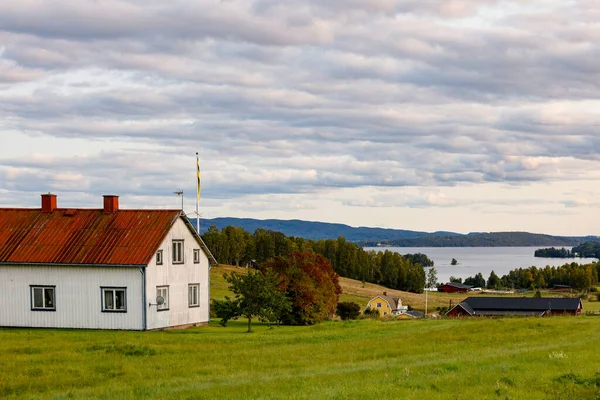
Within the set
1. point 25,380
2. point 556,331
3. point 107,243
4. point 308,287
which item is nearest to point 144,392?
point 25,380

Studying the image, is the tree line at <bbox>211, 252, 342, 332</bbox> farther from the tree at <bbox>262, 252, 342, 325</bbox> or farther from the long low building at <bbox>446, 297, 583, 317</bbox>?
the long low building at <bbox>446, 297, 583, 317</bbox>

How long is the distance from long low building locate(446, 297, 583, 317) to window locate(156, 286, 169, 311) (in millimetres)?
70220

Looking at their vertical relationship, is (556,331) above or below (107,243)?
below

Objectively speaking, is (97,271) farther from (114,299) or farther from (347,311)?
(347,311)

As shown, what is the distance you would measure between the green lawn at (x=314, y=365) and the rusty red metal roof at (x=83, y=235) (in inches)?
224

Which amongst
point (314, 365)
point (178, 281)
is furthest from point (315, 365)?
point (178, 281)

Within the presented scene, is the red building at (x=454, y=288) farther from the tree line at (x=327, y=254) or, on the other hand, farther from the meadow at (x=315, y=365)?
the meadow at (x=315, y=365)

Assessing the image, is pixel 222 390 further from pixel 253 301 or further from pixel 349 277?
pixel 349 277

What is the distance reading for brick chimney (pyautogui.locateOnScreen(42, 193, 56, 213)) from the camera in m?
44.8

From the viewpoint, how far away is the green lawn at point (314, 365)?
53.3ft

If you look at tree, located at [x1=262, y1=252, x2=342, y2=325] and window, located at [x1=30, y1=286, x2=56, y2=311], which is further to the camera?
tree, located at [x1=262, y1=252, x2=342, y2=325]

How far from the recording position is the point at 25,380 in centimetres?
2069

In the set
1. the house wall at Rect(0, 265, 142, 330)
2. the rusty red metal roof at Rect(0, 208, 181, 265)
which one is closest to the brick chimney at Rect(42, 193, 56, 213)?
the rusty red metal roof at Rect(0, 208, 181, 265)

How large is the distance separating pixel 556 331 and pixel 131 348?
18.7m
